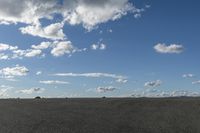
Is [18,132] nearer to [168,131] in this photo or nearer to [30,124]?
[30,124]

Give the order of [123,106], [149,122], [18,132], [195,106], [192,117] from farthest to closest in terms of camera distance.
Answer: [123,106] < [195,106] < [192,117] < [149,122] < [18,132]

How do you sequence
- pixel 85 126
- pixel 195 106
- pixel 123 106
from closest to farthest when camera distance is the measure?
1. pixel 85 126
2. pixel 195 106
3. pixel 123 106

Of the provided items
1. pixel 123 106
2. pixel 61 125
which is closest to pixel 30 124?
pixel 61 125

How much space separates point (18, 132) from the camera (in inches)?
1580

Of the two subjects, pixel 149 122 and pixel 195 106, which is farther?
pixel 195 106

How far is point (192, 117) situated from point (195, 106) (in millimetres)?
13609

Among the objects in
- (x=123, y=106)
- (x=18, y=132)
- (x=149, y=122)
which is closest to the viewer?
(x=18, y=132)

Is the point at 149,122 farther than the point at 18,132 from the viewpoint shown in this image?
Yes

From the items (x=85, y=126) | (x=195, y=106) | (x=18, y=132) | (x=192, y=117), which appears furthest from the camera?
(x=195, y=106)

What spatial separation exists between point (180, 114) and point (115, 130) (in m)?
16.2

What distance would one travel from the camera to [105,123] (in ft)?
156

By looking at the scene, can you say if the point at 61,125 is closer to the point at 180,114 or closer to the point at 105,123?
the point at 105,123

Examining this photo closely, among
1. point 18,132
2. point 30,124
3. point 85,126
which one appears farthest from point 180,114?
point 18,132

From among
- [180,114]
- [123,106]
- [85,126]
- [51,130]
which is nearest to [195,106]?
[180,114]
